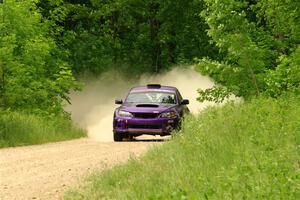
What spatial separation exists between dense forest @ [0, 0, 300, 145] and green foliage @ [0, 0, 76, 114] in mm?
35

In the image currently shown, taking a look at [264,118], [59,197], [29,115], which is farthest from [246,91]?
[59,197]

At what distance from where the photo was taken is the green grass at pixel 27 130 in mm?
19109

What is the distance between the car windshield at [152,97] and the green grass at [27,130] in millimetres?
2654

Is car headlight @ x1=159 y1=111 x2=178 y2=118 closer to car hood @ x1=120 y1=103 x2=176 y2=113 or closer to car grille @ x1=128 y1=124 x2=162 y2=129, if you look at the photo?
car hood @ x1=120 y1=103 x2=176 y2=113

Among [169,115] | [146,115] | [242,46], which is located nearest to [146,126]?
[146,115]

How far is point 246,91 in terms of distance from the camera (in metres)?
18.1

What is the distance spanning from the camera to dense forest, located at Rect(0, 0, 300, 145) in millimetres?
18078

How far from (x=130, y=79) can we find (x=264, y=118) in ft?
111

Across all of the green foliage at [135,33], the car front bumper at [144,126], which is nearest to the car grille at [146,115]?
the car front bumper at [144,126]

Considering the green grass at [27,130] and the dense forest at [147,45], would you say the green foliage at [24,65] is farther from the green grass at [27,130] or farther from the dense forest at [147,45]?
the green grass at [27,130]

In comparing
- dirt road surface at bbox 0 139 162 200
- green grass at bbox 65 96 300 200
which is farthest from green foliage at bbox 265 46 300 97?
dirt road surface at bbox 0 139 162 200

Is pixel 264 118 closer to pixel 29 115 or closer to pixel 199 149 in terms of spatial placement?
pixel 199 149

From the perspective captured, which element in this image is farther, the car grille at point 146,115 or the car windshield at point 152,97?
the car windshield at point 152,97

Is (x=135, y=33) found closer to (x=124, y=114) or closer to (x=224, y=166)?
(x=124, y=114)
